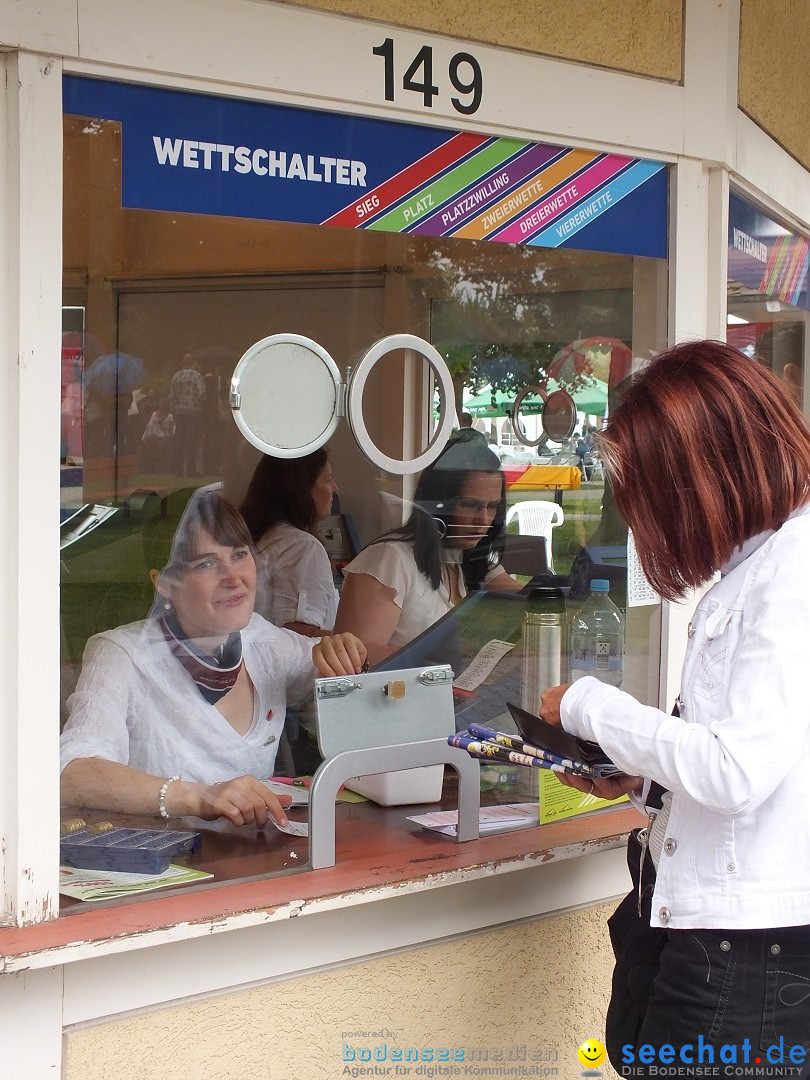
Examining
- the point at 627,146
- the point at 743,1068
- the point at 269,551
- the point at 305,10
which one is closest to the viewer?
the point at 743,1068

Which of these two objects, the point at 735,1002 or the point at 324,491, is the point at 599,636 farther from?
the point at 735,1002

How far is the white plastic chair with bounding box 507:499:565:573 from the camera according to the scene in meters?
2.64

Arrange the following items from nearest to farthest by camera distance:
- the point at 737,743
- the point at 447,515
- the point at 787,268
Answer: the point at 737,743
the point at 447,515
the point at 787,268

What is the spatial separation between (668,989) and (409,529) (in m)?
1.28

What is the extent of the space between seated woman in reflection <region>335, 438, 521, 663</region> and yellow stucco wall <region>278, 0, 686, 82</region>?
0.81 m

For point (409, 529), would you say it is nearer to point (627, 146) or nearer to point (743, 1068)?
point (627, 146)

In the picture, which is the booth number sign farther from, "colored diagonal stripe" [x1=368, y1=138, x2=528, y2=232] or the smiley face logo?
the smiley face logo

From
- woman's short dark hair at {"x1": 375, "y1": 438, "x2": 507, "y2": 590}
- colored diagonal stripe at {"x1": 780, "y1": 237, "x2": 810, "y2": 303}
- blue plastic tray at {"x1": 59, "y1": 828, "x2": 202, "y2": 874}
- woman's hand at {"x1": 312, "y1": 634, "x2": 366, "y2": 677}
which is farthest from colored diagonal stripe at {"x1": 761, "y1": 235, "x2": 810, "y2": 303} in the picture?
blue plastic tray at {"x1": 59, "y1": 828, "x2": 202, "y2": 874}

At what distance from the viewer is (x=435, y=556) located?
262 centimetres

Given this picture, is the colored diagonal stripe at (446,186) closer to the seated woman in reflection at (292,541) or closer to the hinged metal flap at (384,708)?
the seated woman in reflection at (292,541)

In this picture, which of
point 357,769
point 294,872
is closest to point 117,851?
point 294,872

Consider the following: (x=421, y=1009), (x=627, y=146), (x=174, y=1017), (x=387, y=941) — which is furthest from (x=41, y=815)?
(x=627, y=146)

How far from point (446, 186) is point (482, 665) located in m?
0.99

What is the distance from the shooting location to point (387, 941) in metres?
2.01
